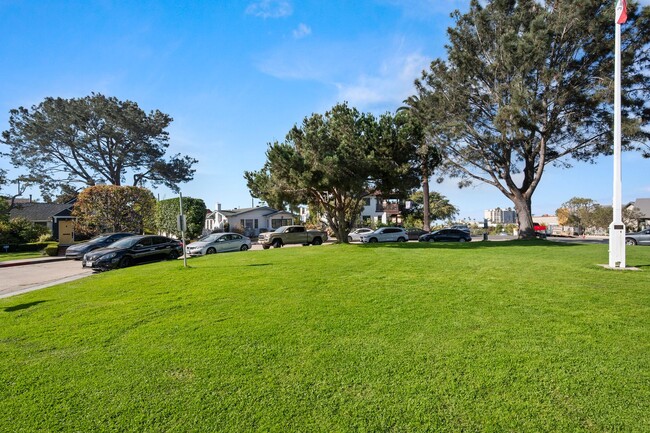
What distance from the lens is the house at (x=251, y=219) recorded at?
4706cm

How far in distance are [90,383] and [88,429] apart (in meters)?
0.90

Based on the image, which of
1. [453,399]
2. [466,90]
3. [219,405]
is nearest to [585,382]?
[453,399]

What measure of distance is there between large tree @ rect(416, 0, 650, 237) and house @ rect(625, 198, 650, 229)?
30458 millimetres

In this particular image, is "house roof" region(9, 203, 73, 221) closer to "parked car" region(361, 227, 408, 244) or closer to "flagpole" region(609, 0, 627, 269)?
"parked car" region(361, 227, 408, 244)

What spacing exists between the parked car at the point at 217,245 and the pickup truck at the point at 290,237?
7.68 feet

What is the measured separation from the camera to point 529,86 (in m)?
23.6

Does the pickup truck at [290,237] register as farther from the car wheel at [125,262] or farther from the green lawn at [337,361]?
the green lawn at [337,361]

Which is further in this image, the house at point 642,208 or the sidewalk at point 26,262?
the house at point 642,208

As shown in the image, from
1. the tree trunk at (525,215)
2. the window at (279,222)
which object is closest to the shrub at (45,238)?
the window at (279,222)

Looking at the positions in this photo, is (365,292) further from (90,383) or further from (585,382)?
(90,383)

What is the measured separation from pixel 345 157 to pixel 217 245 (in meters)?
10.3

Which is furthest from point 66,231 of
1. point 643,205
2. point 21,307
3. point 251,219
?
point 643,205

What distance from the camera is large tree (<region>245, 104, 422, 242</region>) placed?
19688 mm

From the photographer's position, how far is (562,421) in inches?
113
